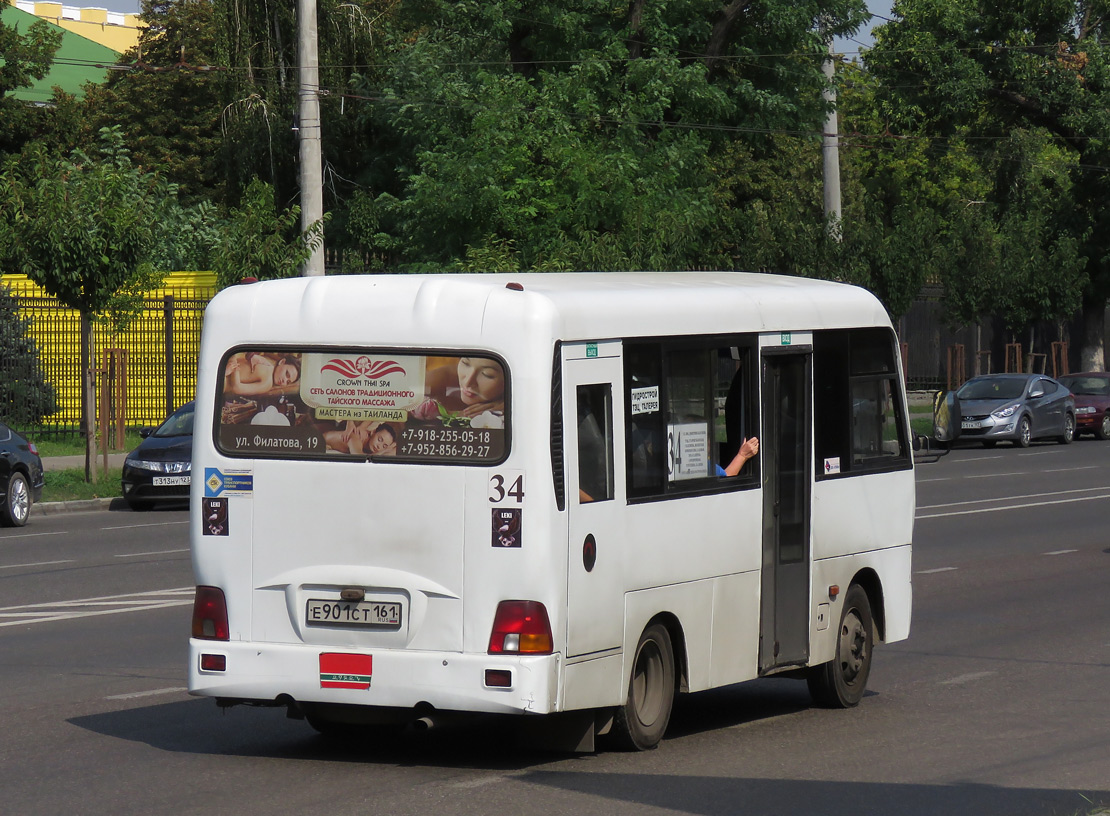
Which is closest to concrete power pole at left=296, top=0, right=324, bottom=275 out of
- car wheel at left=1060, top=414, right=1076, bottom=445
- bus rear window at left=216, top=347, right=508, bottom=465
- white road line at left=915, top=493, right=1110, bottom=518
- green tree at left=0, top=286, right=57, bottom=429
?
green tree at left=0, top=286, right=57, bottom=429

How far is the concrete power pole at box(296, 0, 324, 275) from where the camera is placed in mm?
26031

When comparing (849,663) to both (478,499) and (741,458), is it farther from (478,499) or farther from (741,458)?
(478,499)

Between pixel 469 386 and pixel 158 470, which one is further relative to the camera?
pixel 158 470

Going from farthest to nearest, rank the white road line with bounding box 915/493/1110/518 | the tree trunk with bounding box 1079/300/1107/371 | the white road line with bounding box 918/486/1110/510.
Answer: the tree trunk with bounding box 1079/300/1107/371 → the white road line with bounding box 918/486/1110/510 → the white road line with bounding box 915/493/1110/518

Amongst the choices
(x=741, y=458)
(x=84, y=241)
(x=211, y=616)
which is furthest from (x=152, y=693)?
(x=84, y=241)

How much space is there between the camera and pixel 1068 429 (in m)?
40.1

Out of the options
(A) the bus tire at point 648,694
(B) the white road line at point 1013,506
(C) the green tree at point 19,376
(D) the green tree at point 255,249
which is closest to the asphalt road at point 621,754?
(A) the bus tire at point 648,694

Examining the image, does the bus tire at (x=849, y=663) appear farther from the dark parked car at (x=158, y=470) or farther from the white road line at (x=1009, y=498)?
the dark parked car at (x=158, y=470)

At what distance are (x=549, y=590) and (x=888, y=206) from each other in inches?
2899

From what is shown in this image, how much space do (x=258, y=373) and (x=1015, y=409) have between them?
31.5 m

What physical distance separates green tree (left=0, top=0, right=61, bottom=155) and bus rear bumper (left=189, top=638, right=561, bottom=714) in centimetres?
4454

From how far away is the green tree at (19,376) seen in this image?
108 ft

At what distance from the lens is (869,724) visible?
9.39 meters

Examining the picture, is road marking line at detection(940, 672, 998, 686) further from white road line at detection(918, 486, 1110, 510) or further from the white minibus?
white road line at detection(918, 486, 1110, 510)
